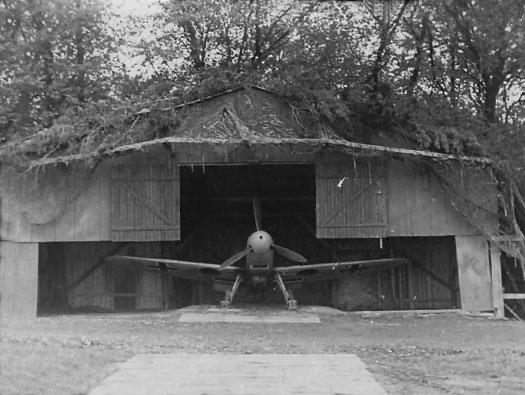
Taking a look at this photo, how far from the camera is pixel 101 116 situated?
19250 millimetres

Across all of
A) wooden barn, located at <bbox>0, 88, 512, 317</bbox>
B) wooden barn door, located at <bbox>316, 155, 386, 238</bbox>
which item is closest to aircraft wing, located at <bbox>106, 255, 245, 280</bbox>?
wooden barn, located at <bbox>0, 88, 512, 317</bbox>

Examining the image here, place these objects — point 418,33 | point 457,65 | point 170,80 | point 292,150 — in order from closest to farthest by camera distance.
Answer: point 292,150, point 418,33, point 457,65, point 170,80

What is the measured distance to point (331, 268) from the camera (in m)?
20.5

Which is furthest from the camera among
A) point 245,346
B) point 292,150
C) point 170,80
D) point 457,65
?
point 170,80

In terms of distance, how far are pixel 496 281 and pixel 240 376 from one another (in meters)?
12.5

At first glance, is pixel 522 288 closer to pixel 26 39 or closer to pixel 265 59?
pixel 265 59

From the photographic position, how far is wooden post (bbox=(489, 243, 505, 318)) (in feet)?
62.0

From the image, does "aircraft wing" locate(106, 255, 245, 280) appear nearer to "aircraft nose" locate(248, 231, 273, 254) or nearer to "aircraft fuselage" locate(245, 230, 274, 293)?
"aircraft fuselage" locate(245, 230, 274, 293)

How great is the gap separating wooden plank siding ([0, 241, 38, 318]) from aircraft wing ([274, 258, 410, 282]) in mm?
6985

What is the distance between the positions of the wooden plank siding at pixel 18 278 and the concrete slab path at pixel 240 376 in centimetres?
992

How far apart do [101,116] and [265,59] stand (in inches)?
326

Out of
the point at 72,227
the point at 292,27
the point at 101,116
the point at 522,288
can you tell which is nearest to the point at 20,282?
the point at 72,227

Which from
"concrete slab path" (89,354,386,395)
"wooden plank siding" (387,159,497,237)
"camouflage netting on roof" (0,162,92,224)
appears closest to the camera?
"concrete slab path" (89,354,386,395)

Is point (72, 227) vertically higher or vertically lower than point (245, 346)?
higher
